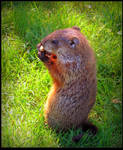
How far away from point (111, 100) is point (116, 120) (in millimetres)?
371

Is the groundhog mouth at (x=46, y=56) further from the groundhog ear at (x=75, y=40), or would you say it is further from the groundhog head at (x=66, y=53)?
the groundhog ear at (x=75, y=40)

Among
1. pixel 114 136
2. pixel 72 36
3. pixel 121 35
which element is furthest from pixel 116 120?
pixel 121 35

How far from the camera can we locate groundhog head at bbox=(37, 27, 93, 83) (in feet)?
9.74

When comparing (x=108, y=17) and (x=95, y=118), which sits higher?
(x=108, y=17)

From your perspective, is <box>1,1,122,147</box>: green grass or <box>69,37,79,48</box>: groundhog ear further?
<box>1,1,122,147</box>: green grass

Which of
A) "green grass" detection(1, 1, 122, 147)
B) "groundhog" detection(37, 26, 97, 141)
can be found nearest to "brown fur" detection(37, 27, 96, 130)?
"groundhog" detection(37, 26, 97, 141)

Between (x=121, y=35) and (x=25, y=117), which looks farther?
(x=121, y=35)

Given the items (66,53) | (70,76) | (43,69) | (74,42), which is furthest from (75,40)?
(43,69)

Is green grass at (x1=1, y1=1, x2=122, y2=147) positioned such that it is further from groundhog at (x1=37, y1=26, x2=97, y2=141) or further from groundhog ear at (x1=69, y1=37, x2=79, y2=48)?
groundhog ear at (x1=69, y1=37, x2=79, y2=48)

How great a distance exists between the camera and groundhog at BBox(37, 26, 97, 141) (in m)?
2.98

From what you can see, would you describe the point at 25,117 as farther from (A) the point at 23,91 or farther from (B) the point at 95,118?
(B) the point at 95,118

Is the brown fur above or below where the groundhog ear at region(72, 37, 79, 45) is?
below

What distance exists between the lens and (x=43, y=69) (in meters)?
4.04

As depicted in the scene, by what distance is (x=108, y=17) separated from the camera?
4.72 m
